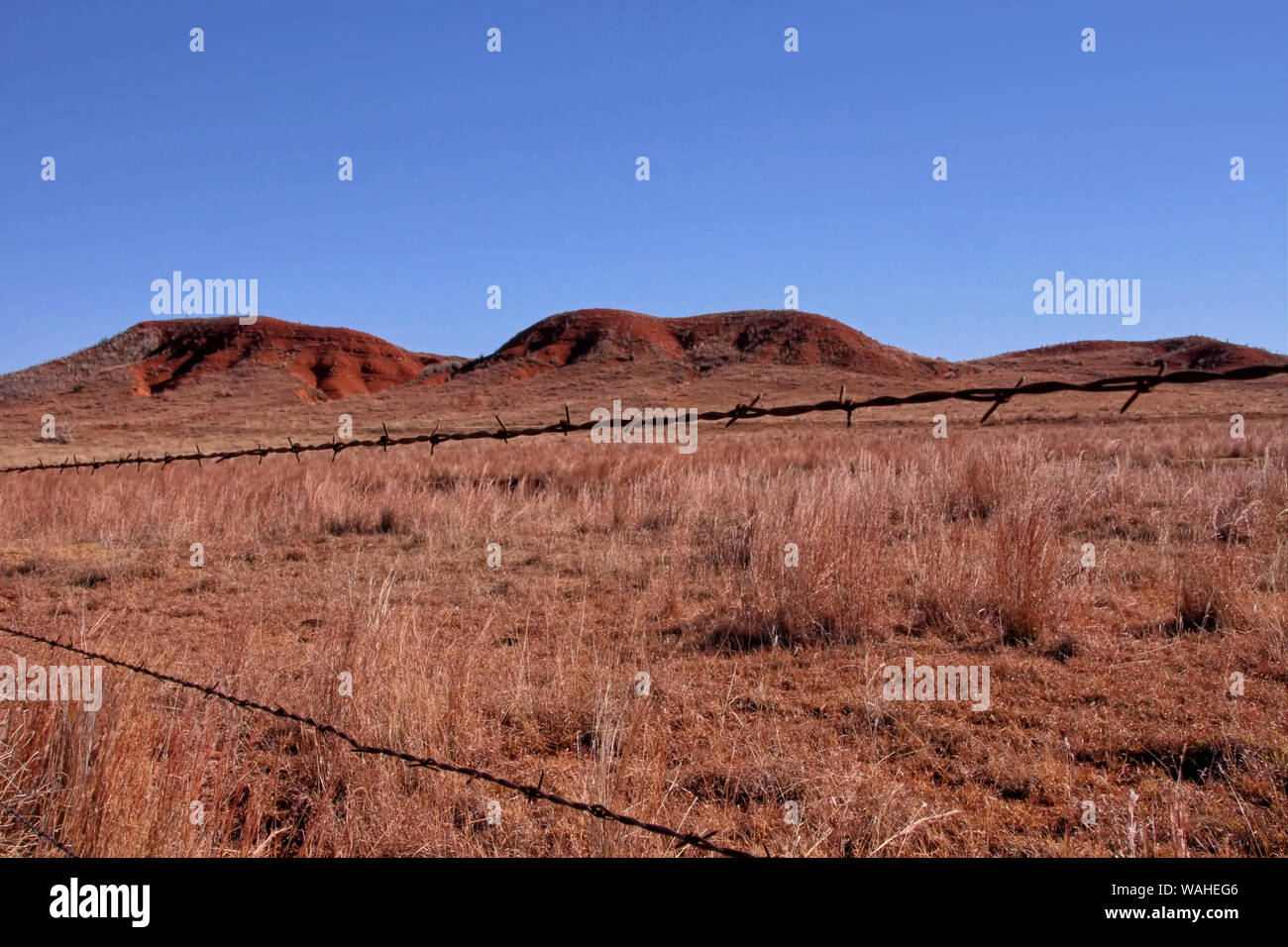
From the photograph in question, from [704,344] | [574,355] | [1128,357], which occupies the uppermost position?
[704,344]

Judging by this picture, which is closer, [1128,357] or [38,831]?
[38,831]

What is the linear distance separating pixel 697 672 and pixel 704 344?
68331 mm

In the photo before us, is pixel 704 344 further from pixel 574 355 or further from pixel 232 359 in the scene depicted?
pixel 232 359

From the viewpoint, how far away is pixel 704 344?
71.0 m

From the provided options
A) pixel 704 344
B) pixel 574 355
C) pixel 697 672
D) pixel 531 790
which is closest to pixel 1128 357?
pixel 704 344

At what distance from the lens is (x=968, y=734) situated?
312 centimetres

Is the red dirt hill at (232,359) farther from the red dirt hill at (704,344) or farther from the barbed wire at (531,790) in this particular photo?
the barbed wire at (531,790)

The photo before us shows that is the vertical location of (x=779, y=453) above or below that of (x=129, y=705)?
above

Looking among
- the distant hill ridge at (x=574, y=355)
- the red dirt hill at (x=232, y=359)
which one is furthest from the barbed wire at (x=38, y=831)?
the red dirt hill at (x=232, y=359)

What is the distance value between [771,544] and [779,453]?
32.5 ft

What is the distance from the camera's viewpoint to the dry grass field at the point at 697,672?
7.84ft

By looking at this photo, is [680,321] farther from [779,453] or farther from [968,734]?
[968,734]

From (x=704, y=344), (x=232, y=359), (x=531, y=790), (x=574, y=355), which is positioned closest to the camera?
(x=531, y=790)
